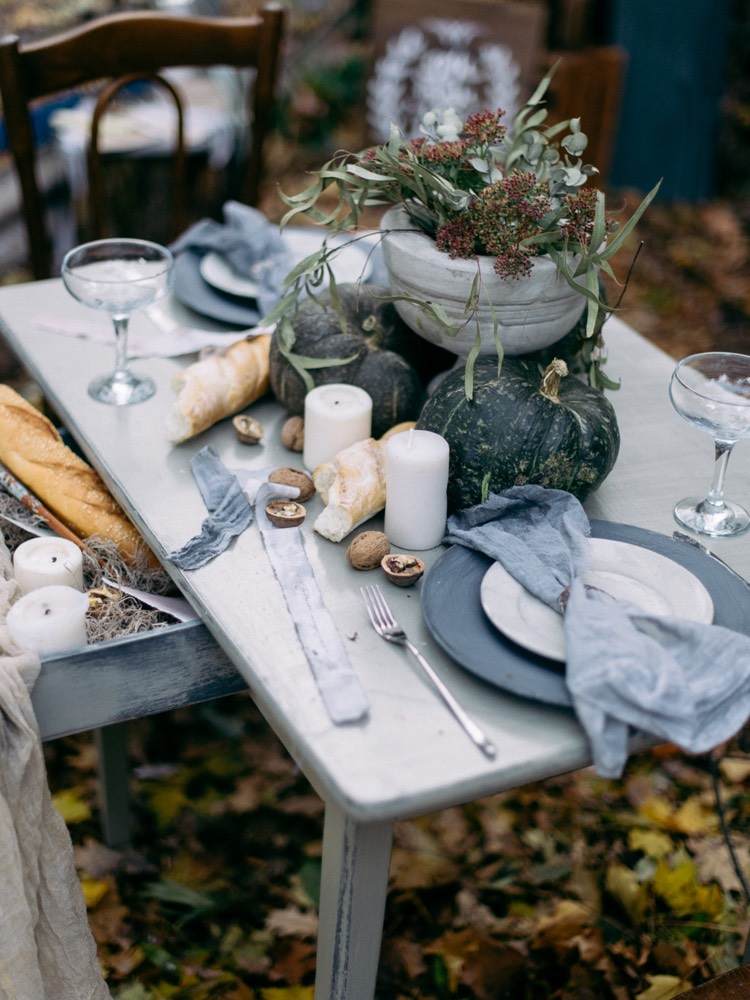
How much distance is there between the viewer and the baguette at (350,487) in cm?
136

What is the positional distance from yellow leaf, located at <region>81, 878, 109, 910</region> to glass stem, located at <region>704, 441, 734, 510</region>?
49.2 inches

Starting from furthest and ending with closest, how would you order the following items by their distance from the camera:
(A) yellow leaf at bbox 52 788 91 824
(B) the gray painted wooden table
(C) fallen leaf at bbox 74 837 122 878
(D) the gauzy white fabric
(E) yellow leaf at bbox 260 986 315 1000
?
(A) yellow leaf at bbox 52 788 91 824
(C) fallen leaf at bbox 74 837 122 878
(E) yellow leaf at bbox 260 986 315 1000
(D) the gauzy white fabric
(B) the gray painted wooden table

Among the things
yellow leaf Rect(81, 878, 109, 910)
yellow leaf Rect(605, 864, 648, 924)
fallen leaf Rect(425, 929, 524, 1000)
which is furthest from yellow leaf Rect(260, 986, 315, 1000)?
yellow leaf Rect(605, 864, 648, 924)

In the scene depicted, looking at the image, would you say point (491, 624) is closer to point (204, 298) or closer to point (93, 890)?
point (204, 298)

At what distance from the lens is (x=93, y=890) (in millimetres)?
1932

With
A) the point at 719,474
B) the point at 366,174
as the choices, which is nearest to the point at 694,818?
the point at 719,474

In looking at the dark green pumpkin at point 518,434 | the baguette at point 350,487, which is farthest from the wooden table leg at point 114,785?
the dark green pumpkin at point 518,434

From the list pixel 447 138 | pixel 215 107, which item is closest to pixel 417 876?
pixel 447 138

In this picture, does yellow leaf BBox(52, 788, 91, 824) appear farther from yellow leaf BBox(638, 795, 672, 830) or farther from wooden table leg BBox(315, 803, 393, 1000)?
yellow leaf BBox(638, 795, 672, 830)

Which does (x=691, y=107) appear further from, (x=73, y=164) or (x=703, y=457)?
(x=703, y=457)

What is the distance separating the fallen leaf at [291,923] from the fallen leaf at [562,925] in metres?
0.39

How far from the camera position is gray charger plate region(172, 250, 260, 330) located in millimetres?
1867

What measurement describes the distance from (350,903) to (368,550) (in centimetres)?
40

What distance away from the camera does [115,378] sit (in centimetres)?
170
